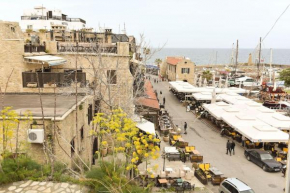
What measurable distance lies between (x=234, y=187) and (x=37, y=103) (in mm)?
10866

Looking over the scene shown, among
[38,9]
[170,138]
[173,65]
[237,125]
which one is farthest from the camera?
[38,9]

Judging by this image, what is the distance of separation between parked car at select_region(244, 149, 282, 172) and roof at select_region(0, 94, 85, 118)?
12.9m

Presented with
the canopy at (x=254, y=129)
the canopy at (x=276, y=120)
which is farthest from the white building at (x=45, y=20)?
the canopy at (x=276, y=120)

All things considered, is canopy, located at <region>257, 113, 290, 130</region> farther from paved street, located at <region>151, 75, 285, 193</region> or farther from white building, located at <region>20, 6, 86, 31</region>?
white building, located at <region>20, 6, 86, 31</region>

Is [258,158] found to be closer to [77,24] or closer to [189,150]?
[189,150]

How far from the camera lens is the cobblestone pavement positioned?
859 cm

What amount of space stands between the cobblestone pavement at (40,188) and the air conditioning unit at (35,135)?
5.22 ft

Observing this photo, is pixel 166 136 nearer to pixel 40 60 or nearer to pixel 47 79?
pixel 47 79

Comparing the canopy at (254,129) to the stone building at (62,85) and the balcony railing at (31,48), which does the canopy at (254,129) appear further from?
the balcony railing at (31,48)

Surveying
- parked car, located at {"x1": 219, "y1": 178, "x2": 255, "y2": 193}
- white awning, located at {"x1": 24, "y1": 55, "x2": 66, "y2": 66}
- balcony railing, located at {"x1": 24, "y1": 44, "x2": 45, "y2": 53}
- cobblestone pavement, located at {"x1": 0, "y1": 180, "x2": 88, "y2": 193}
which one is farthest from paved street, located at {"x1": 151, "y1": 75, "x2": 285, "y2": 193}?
balcony railing, located at {"x1": 24, "y1": 44, "x2": 45, "y2": 53}

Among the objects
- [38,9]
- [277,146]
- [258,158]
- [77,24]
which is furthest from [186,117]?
[38,9]

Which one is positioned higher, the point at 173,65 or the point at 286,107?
the point at 173,65

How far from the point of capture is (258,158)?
61.4 feet

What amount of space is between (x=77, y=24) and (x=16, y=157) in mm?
57152
